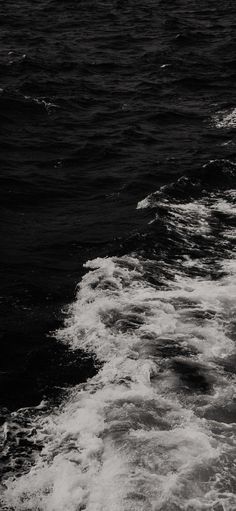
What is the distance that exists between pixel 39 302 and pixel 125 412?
11.7ft

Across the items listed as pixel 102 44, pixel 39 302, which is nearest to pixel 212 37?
pixel 102 44

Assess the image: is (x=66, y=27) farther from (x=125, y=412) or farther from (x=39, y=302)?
(x=125, y=412)

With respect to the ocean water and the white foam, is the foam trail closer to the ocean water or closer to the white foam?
the ocean water

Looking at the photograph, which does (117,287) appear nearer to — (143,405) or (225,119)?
(143,405)

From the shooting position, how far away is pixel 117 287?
12.4m

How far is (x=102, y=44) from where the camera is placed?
98.7 ft

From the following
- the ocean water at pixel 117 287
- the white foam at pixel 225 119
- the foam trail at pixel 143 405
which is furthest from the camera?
the white foam at pixel 225 119

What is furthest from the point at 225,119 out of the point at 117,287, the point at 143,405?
the point at 143,405

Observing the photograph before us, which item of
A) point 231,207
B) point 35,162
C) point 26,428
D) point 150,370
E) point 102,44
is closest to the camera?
point 26,428

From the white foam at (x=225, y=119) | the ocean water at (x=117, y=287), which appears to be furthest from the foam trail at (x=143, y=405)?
the white foam at (x=225, y=119)

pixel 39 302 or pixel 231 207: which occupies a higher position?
pixel 231 207

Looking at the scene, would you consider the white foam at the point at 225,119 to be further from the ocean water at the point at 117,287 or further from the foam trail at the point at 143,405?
the foam trail at the point at 143,405

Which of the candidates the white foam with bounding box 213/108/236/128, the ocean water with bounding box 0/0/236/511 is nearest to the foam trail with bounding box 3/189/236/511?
the ocean water with bounding box 0/0/236/511

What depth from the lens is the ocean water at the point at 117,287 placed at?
8.38m
